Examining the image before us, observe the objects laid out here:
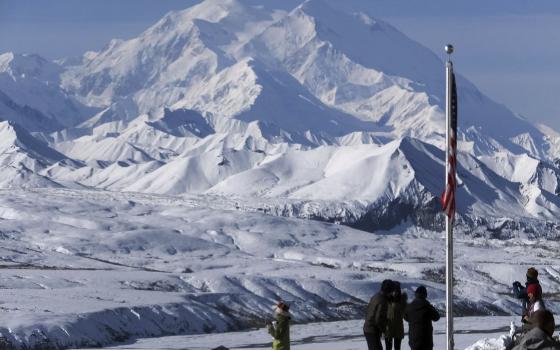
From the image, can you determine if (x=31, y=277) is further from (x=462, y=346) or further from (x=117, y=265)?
(x=462, y=346)

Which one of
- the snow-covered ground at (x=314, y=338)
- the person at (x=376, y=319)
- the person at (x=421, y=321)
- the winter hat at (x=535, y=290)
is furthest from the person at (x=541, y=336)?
the snow-covered ground at (x=314, y=338)

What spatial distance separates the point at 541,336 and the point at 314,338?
276ft

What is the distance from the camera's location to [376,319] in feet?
125

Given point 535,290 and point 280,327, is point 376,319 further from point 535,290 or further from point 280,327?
point 280,327

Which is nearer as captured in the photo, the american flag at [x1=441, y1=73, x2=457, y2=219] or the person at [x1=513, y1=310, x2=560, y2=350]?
the person at [x1=513, y1=310, x2=560, y2=350]

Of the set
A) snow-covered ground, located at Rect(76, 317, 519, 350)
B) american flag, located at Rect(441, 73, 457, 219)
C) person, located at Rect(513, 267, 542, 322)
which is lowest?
snow-covered ground, located at Rect(76, 317, 519, 350)

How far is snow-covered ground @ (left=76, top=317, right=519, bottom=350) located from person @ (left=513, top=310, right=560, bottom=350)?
5107 centimetres

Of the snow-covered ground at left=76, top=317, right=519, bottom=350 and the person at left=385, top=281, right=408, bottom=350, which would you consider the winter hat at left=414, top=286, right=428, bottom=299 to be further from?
the snow-covered ground at left=76, top=317, right=519, bottom=350

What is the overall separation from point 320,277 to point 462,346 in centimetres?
11004

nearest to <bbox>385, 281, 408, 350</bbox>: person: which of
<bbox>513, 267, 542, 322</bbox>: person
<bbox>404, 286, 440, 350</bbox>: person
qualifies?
<bbox>404, 286, 440, 350</bbox>: person

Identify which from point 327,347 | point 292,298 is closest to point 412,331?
point 327,347

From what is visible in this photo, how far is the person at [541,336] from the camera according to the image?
25792mm

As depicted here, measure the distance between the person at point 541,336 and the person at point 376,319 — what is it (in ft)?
37.1

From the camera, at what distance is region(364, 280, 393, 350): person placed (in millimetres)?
37688
